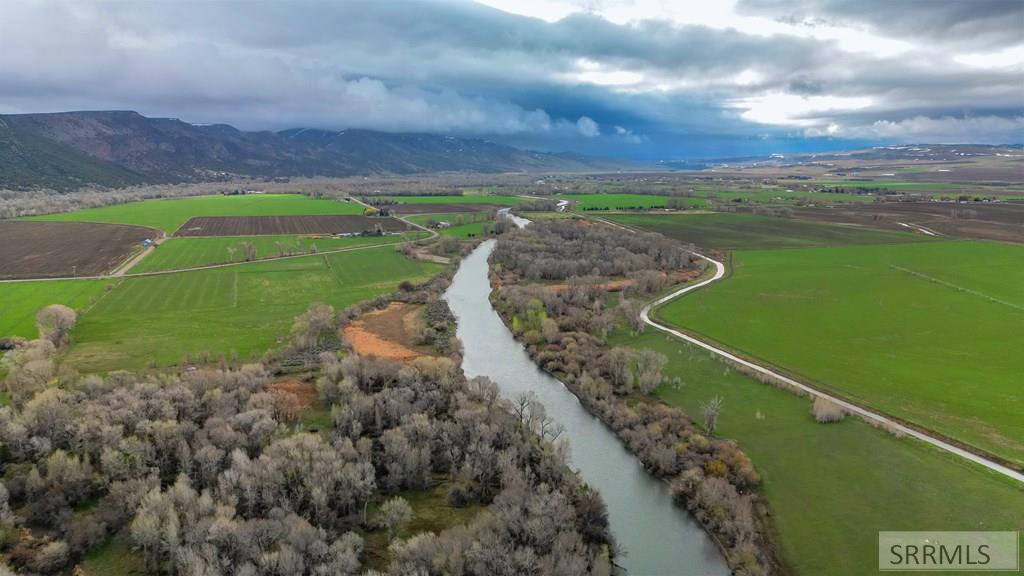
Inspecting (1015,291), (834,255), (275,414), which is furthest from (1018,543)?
(834,255)

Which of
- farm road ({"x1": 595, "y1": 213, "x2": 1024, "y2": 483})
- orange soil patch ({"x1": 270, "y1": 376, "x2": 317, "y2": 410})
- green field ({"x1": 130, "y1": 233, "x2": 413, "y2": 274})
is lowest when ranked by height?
orange soil patch ({"x1": 270, "y1": 376, "x2": 317, "y2": 410})

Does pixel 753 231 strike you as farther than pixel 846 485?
Yes

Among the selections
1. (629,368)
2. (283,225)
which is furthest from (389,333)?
(283,225)

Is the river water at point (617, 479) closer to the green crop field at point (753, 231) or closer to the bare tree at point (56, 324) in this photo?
the bare tree at point (56, 324)

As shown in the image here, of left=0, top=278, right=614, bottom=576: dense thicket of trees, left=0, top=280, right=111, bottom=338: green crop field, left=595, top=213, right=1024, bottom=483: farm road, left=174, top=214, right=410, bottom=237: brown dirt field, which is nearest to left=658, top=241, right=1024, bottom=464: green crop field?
left=595, top=213, right=1024, bottom=483: farm road

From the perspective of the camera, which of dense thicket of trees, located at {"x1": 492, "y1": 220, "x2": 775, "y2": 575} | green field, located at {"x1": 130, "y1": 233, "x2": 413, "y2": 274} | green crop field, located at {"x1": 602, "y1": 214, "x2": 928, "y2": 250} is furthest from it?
green crop field, located at {"x1": 602, "y1": 214, "x2": 928, "y2": 250}

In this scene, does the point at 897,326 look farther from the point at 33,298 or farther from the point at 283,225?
the point at 283,225

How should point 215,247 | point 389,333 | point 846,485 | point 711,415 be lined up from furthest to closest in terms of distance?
point 215,247 < point 389,333 < point 711,415 < point 846,485

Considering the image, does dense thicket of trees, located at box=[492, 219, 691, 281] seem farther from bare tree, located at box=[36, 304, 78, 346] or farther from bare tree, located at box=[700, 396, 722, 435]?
bare tree, located at box=[36, 304, 78, 346]
